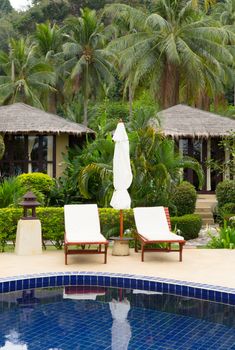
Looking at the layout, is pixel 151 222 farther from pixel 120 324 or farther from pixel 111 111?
pixel 111 111

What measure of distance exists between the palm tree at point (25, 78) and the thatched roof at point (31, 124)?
12.0 meters

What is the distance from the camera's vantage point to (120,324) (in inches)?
243

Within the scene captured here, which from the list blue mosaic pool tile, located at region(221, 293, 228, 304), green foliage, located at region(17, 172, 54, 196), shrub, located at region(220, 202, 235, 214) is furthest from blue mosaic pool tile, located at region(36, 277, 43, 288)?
shrub, located at region(220, 202, 235, 214)

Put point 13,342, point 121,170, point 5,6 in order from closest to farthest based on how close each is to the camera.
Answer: point 13,342, point 121,170, point 5,6

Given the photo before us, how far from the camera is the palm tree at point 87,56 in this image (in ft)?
114

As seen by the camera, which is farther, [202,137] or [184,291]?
[202,137]

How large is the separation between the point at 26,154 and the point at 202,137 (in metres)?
7.11

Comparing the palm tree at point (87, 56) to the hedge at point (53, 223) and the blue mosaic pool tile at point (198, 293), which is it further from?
the blue mosaic pool tile at point (198, 293)

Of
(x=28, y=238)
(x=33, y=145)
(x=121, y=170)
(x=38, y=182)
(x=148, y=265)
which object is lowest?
(x=148, y=265)

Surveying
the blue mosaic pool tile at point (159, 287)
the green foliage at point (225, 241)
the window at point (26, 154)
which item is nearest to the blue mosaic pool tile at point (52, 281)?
the blue mosaic pool tile at point (159, 287)

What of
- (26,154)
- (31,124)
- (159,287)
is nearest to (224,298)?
(159,287)

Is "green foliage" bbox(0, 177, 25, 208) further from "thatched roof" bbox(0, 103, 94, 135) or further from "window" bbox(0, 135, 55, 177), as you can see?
"window" bbox(0, 135, 55, 177)

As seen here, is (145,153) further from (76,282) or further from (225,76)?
(225,76)

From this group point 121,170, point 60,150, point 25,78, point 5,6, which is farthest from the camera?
point 5,6
